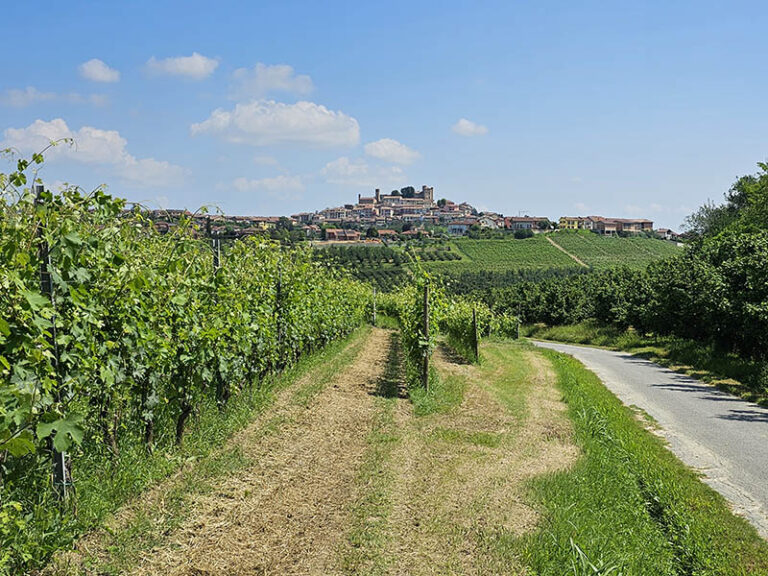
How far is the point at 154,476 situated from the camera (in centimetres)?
558

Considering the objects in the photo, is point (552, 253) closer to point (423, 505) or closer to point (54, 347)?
point (423, 505)

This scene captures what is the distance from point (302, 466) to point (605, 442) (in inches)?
185

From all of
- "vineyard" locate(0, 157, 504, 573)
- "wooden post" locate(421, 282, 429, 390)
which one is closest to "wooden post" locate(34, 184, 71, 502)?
"vineyard" locate(0, 157, 504, 573)

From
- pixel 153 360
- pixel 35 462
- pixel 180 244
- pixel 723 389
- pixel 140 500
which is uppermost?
pixel 180 244

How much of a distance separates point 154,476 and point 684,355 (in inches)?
806

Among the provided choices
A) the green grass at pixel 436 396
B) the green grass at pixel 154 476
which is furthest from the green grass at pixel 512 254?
the green grass at pixel 154 476

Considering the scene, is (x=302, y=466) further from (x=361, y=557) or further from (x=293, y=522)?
(x=361, y=557)

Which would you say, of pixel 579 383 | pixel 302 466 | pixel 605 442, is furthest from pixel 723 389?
pixel 302 466

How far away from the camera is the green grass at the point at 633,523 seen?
498cm

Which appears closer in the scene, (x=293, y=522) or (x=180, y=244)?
(x=293, y=522)

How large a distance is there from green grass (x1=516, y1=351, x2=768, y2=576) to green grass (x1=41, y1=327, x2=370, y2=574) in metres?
2.85

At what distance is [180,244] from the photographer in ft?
18.8

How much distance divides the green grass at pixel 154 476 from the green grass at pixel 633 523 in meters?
2.85

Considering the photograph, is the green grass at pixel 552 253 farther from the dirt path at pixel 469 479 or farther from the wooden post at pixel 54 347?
the wooden post at pixel 54 347
